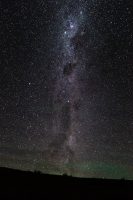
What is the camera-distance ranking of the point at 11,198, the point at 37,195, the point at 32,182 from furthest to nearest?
the point at 32,182, the point at 37,195, the point at 11,198

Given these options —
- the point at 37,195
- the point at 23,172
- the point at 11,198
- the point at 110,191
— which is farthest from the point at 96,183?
the point at 11,198

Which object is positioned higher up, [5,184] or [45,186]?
[5,184]

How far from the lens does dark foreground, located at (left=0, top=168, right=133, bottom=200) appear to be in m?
16.3

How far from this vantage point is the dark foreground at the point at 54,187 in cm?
1631

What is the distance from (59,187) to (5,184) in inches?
129

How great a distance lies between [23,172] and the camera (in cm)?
1989

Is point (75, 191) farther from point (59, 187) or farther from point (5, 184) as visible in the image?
point (5, 184)

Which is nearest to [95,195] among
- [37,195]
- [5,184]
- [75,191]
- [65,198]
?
[75,191]

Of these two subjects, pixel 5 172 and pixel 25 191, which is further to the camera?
pixel 5 172

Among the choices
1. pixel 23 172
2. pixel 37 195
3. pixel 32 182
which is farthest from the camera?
pixel 23 172

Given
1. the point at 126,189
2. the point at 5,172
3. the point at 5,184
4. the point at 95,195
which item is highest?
the point at 5,184

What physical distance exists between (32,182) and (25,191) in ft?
5.31

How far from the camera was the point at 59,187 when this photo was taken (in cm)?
1867

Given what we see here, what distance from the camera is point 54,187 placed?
1831cm
